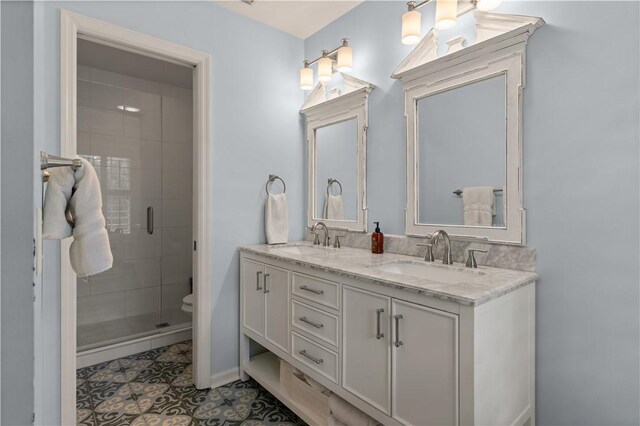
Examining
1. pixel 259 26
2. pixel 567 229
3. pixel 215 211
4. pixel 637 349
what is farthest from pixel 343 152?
pixel 637 349

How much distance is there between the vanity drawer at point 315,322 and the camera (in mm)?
1621

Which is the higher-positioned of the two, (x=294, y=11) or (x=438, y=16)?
(x=294, y=11)

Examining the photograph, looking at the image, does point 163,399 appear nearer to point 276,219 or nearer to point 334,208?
point 276,219

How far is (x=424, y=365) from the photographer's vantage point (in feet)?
4.08

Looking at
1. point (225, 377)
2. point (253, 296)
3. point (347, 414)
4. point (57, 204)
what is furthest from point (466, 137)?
point (225, 377)

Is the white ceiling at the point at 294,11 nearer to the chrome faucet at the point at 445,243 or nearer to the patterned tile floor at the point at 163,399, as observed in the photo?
the chrome faucet at the point at 445,243

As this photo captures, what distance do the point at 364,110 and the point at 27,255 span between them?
2.14 metres

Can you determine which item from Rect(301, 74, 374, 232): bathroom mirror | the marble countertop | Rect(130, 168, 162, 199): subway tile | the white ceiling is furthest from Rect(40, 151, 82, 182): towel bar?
Rect(130, 168, 162, 199): subway tile

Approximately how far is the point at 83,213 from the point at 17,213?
0.59m

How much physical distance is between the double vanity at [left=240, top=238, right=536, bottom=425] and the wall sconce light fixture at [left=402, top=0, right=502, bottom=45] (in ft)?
3.92

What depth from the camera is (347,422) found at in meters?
1.58

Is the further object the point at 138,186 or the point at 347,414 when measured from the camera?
the point at 138,186

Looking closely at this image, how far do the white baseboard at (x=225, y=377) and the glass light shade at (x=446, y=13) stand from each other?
Result: 2.50 meters

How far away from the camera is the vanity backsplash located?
4.97 feet
